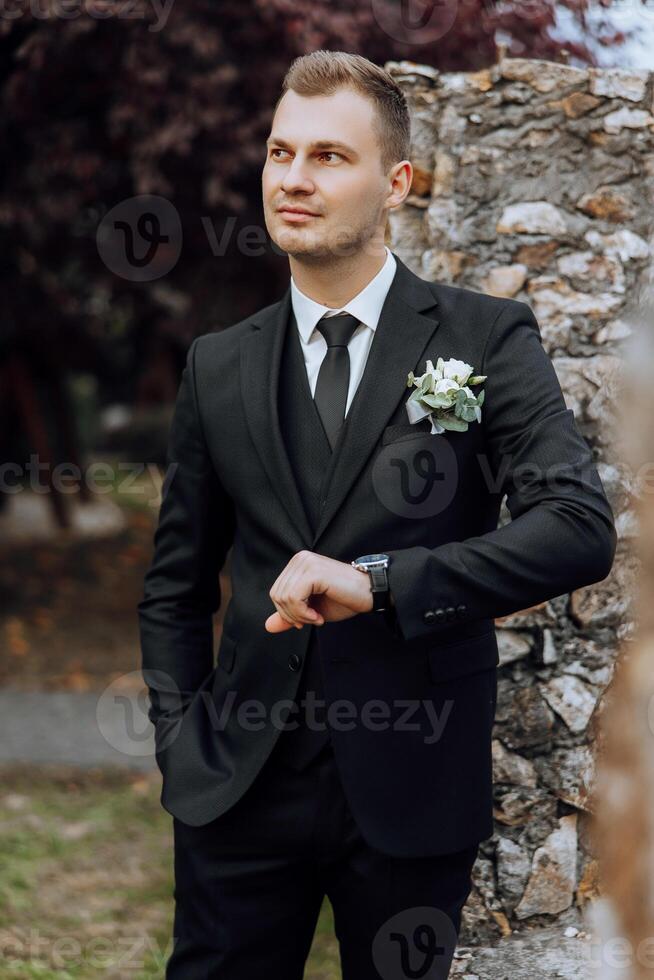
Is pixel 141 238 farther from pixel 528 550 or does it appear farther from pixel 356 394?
pixel 528 550

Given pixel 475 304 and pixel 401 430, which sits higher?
pixel 475 304

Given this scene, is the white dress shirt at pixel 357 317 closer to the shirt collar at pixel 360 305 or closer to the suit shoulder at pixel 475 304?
the shirt collar at pixel 360 305

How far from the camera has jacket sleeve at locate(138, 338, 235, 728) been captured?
2389 millimetres

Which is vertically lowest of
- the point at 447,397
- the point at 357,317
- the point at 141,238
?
the point at 447,397

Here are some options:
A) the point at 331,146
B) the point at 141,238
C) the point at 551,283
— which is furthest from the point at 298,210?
the point at 141,238

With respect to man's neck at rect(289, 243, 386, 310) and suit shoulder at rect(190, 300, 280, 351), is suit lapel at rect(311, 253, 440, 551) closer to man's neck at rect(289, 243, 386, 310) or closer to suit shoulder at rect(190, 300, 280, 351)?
man's neck at rect(289, 243, 386, 310)

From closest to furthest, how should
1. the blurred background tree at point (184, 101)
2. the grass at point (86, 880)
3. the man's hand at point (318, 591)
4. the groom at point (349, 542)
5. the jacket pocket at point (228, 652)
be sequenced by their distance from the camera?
the man's hand at point (318, 591) → the groom at point (349, 542) → the jacket pocket at point (228, 652) → the grass at point (86, 880) → the blurred background tree at point (184, 101)

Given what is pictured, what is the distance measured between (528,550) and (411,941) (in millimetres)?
896

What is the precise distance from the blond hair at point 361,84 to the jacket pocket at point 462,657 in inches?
37.7

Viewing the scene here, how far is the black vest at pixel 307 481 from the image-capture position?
2.15 meters

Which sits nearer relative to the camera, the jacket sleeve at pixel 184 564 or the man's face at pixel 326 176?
the man's face at pixel 326 176

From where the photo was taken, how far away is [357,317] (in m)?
2.21

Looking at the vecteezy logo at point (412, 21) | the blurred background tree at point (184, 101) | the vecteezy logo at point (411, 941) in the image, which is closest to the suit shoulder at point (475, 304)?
the vecteezy logo at point (411, 941)

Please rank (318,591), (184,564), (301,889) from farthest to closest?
1. (184,564)
2. (301,889)
3. (318,591)
